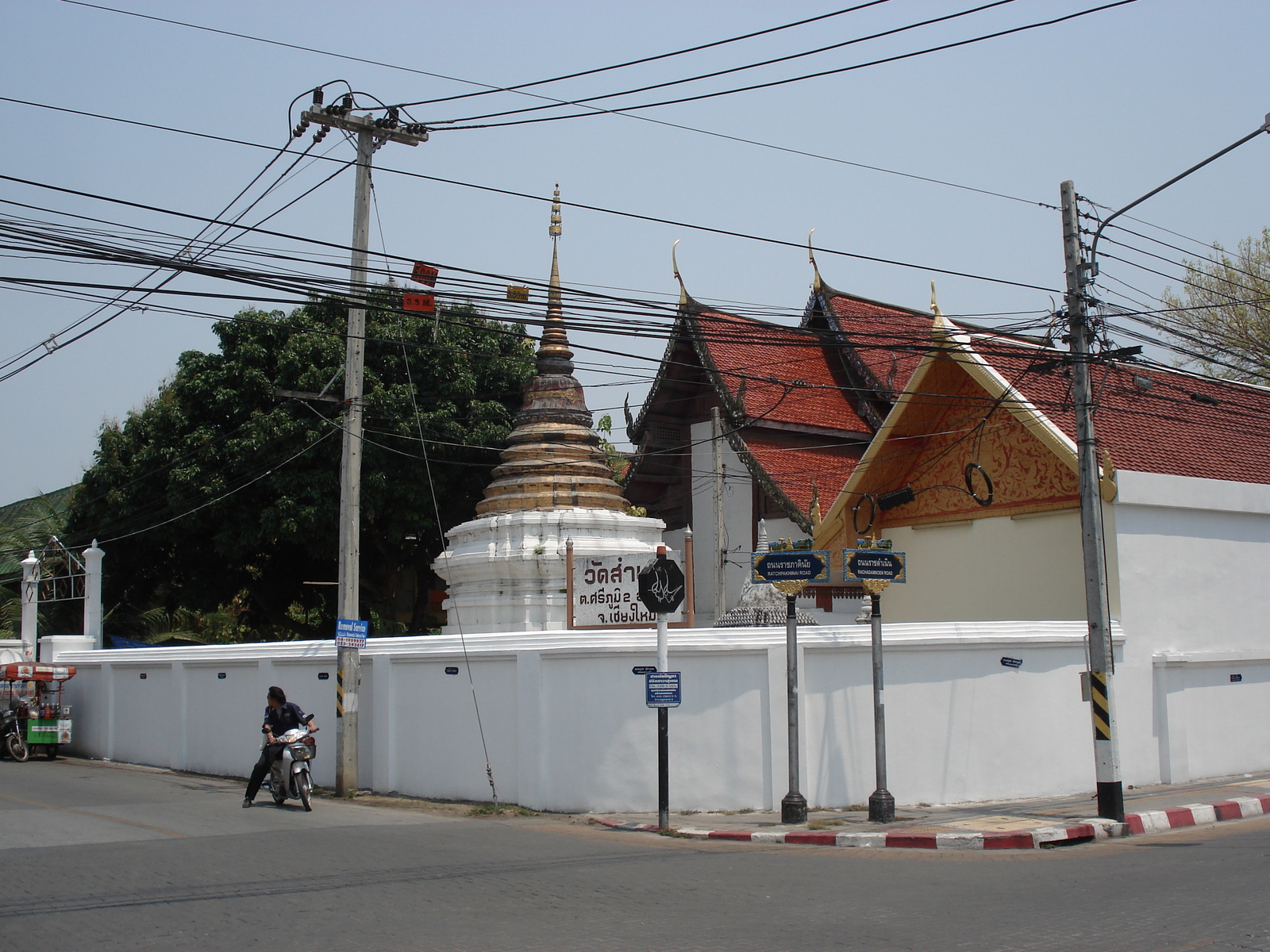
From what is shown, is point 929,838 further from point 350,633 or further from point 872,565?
point 350,633

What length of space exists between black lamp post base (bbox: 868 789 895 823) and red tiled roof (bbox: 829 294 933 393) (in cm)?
1537

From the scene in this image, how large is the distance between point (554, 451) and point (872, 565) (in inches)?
367

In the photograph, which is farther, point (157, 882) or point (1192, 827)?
point (1192, 827)

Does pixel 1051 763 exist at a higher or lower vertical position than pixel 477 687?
lower

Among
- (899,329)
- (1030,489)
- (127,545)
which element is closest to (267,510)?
(127,545)

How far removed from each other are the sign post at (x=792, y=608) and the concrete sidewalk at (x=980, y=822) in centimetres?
25

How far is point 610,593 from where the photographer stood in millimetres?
16422

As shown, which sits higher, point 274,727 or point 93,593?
point 93,593

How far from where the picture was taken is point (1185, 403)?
2075cm

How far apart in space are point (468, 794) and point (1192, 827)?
8.22 metres

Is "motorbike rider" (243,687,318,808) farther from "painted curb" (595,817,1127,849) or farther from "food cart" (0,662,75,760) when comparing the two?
"food cart" (0,662,75,760)

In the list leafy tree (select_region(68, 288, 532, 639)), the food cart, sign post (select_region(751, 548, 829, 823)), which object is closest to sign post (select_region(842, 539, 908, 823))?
sign post (select_region(751, 548, 829, 823))

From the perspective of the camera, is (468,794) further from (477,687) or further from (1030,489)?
(1030,489)

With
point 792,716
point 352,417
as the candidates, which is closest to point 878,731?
point 792,716
